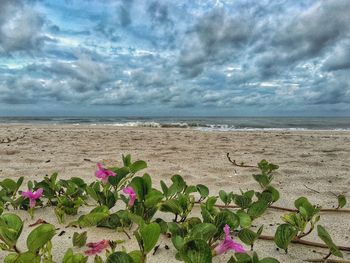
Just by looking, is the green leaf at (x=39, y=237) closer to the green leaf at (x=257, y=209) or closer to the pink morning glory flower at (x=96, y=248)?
the pink morning glory flower at (x=96, y=248)

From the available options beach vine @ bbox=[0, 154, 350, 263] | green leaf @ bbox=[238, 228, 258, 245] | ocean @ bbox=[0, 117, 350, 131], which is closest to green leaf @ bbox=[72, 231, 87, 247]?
beach vine @ bbox=[0, 154, 350, 263]

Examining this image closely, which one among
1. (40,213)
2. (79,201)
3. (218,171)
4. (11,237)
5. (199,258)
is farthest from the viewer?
(218,171)

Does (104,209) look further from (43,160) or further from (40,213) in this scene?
(43,160)

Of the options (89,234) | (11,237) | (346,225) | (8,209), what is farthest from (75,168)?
(346,225)

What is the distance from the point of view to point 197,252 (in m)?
1.08

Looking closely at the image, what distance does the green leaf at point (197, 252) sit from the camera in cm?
107

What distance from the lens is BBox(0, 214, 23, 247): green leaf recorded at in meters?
1.33

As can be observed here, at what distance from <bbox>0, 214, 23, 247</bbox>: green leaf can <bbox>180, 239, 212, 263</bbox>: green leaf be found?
0.75 metres

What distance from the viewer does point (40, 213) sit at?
227 cm

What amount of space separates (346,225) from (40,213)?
6.97 ft

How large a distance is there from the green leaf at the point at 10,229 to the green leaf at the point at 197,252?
2.46ft

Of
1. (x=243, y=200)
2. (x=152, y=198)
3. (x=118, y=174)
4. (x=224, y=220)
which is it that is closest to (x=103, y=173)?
(x=118, y=174)

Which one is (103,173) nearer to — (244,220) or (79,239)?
(79,239)

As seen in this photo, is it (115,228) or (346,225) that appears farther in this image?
(346,225)
